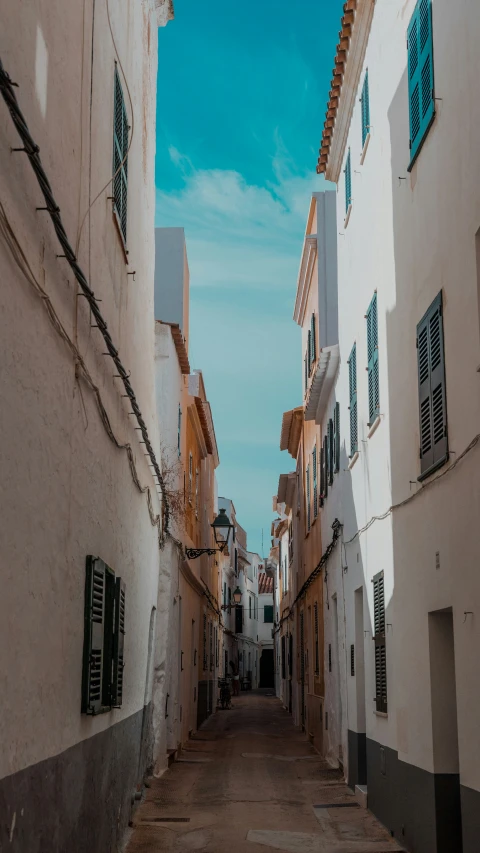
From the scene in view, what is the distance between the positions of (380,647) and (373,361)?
11.3ft

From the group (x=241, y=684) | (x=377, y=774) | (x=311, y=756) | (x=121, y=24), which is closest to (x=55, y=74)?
(x=121, y=24)

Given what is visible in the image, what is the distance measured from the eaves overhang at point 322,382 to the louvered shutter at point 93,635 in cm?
919

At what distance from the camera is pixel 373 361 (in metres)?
12.4

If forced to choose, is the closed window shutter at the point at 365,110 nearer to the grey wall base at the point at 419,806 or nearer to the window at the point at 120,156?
the window at the point at 120,156

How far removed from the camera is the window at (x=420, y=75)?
915 centimetres

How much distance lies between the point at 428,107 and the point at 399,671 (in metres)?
5.60

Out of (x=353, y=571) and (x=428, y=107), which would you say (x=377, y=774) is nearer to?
(x=353, y=571)

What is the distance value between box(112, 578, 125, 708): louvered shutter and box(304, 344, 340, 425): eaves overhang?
25.7ft

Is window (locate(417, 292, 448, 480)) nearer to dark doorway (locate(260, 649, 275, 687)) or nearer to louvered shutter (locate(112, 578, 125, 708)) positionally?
louvered shutter (locate(112, 578, 125, 708))

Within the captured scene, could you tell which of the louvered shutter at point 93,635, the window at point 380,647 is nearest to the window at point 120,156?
the louvered shutter at point 93,635

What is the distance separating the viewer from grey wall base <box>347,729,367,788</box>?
1362cm

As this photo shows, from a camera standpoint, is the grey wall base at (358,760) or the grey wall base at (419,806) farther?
the grey wall base at (358,760)

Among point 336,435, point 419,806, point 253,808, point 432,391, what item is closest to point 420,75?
point 432,391

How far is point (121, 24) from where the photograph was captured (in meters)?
9.72
